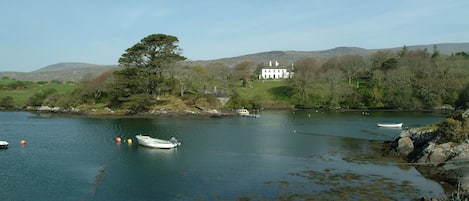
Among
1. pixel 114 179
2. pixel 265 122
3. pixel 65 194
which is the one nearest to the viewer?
pixel 65 194

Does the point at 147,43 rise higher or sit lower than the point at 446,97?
higher

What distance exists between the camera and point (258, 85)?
4702 inches

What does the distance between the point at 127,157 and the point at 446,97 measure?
3363 inches

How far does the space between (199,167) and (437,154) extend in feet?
65.0

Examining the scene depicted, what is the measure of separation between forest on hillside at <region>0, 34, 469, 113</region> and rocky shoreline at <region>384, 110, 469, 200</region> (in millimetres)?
48664

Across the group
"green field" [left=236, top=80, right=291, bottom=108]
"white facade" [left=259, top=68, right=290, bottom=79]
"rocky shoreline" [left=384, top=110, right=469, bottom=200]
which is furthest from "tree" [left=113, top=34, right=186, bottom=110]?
"white facade" [left=259, top=68, right=290, bottom=79]

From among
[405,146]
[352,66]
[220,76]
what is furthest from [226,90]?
[405,146]

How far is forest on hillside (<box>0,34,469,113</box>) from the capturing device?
8362cm

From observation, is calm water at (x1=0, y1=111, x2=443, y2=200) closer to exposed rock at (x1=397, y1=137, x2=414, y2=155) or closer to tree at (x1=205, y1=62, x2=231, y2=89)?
exposed rock at (x1=397, y1=137, x2=414, y2=155)

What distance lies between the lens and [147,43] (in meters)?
83.7

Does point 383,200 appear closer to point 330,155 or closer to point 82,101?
point 330,155

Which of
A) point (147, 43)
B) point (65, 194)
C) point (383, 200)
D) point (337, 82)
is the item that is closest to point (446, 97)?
point (337, 82)

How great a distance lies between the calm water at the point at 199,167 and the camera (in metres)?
25.6

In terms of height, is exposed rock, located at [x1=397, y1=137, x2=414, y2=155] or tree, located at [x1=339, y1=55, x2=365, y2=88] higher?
tree, located at [x1=339, y1=55, x2=365, y2=88]
